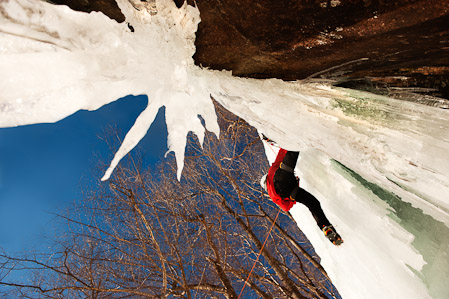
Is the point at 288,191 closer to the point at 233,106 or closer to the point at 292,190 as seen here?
the point at 292,190

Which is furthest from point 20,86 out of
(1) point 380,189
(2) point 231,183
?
(2) point 231,183

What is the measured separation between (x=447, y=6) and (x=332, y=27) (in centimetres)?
42

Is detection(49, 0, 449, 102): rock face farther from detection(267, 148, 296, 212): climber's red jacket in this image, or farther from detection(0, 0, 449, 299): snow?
detection(267, 148, 296, 212): climber's red jacket

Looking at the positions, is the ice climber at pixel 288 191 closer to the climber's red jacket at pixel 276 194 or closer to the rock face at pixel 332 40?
the climber's red jacket at pixel 276 194

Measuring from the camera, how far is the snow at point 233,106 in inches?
50.1

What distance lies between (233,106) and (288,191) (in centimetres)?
156

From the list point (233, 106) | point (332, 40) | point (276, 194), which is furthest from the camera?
point (276, 194)

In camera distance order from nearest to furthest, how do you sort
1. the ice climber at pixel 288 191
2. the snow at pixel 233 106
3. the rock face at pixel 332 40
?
the rock face at pixel 332 40 → the snow at pixel 233 106 → the ice climber at pixel 288 191

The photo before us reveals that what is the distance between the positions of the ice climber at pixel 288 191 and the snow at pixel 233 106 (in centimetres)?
57

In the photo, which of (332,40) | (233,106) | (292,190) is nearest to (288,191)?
(292,190)

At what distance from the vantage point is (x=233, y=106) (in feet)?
6.50

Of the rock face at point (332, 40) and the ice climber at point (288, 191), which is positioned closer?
the rock face at point (332, 40)

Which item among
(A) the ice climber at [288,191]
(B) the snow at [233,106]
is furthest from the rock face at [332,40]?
(A) the ice climber at [288,191]

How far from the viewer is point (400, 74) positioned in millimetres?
1595
